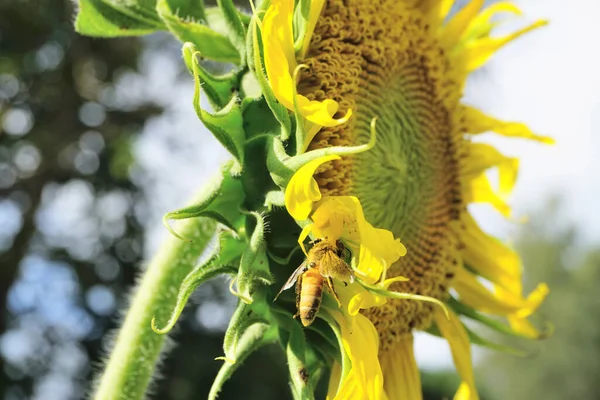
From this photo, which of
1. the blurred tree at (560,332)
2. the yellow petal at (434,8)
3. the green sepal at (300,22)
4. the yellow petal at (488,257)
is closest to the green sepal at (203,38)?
the green sepal at (300,22)

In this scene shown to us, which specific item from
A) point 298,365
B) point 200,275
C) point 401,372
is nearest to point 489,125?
point 401,372

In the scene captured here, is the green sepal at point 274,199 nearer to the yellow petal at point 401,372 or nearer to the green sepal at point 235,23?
the green sepal at point 235,23

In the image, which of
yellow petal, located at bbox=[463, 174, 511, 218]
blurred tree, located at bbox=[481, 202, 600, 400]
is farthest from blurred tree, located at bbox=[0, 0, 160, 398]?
blurred tree, located at bbox=[481, 202, 600, 400]

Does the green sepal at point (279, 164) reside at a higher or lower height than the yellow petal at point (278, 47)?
lower

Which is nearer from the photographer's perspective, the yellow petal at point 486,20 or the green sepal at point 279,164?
the green sepal at point 279,164

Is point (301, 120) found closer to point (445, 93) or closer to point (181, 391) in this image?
point (445, 93)
